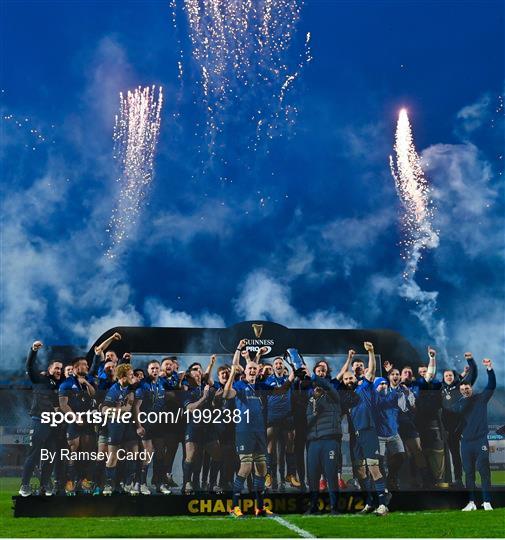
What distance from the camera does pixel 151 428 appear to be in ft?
41.6

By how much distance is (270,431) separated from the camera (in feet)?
41.6

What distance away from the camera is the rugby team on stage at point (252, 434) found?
492 inches

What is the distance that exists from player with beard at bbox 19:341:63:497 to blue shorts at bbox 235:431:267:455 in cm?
319

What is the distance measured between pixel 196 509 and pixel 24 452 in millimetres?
3327

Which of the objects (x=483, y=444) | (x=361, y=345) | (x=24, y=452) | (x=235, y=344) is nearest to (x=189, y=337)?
(x=235, y=344)

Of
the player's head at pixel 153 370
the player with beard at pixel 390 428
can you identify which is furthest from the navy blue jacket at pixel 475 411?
the player's head at pixel 153 370

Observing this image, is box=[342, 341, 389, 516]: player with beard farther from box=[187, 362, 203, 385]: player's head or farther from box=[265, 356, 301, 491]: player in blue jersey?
box=[187, 362, 203, 385]: player's head

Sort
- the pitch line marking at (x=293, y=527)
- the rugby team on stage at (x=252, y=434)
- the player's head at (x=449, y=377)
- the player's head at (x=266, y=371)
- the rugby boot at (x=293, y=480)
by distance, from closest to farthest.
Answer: the pitch line marking at (x=293, y=527) < the rugby team on stage at (x=252, y=434) < the rugby boot at (x=293, y=480) < the player's head at (x=449, y=377) < the player's head at (x=266, y=371)

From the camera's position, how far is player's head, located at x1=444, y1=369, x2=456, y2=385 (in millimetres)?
13508

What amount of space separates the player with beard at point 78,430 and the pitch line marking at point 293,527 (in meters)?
3.34

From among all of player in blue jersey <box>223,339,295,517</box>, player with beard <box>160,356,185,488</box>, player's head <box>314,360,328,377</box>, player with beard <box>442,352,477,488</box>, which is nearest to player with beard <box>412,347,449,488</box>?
player with beard <box>442,352,477,488</box>

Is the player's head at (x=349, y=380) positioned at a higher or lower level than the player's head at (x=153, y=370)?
lower

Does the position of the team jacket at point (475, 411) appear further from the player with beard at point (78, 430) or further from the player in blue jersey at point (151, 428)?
the player with beard at point (78, 430)

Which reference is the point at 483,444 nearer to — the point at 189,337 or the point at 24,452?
the point at 24,452
